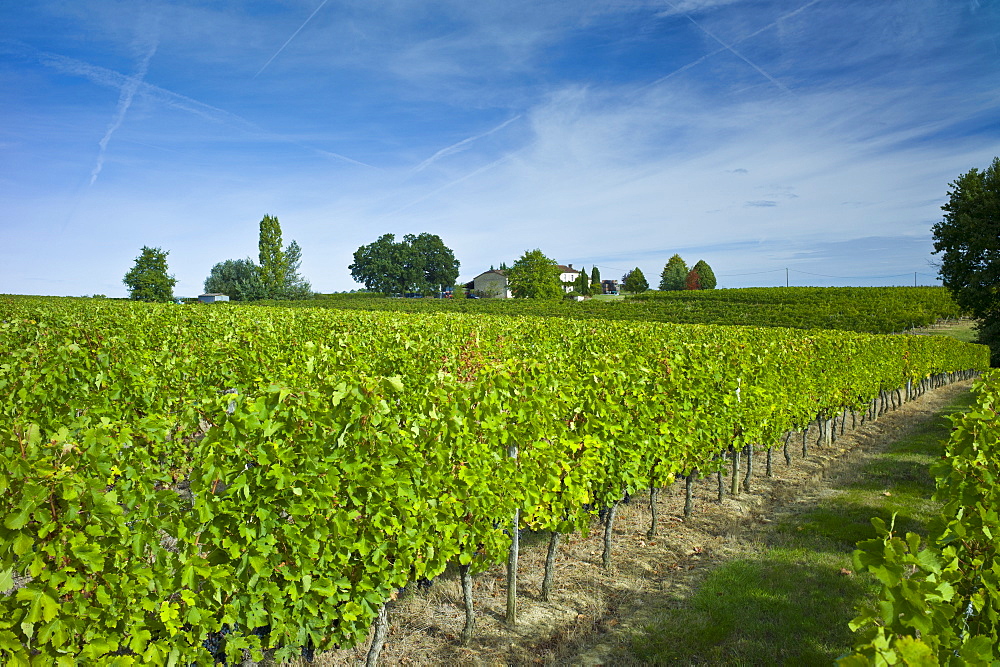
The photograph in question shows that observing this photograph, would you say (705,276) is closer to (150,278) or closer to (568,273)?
(568,273)

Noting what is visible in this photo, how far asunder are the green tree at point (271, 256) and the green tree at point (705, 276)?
89882 millimetres

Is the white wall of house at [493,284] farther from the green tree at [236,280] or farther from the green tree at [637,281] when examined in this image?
the green tree at [236,280]

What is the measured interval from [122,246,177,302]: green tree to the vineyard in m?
79.5

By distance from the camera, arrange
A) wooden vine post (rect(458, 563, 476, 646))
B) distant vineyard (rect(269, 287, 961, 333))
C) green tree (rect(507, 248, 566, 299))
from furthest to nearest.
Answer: green tree (rect(507, 248, 566, 299))
distant vineyard (rect(269, 287, 961, 333))
wooden vine post (rect(458, 563, 476, 646))

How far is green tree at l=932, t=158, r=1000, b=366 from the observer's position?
34750mm

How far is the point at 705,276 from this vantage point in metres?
126

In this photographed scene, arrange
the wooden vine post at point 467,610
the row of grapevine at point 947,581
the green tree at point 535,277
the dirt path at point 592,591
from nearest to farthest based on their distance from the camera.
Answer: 1. the row of grapevine at point 947,581
2. the dirt path at point 592,591
3. the wooden vine post at point 467,610
4. the green tree at point 535,277

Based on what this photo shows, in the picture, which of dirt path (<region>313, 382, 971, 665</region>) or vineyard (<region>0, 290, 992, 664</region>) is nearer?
vineyard (<region>0, 290, 992, 664</region>)

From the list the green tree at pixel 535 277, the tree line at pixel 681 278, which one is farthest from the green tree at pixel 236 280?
the tree line at pixel 681 278

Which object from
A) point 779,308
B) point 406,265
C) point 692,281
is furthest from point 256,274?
point 692,281

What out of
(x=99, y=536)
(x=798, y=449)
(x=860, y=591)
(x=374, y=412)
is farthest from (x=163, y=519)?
(x=798, y=449)

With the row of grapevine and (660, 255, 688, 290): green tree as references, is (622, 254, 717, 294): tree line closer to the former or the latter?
(660, 255, 688, 290): green tree

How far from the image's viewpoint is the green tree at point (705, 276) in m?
125

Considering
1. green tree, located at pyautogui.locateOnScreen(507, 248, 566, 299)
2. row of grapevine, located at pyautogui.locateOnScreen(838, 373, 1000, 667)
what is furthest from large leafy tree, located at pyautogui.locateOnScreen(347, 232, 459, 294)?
row of grapevine, located at pyautogui.locateOnScreen(838, 373, 1000, 667)
